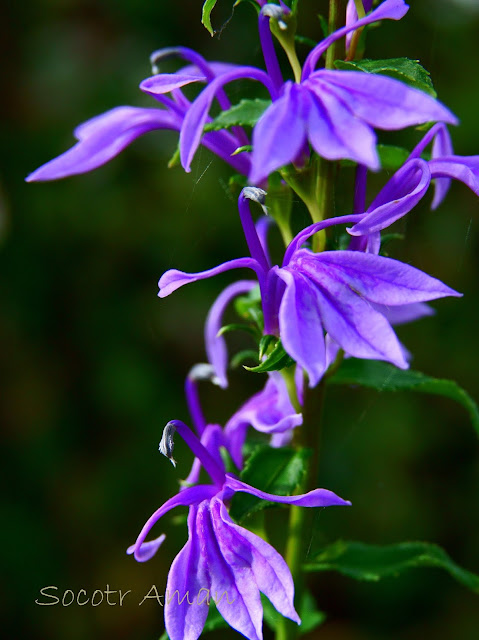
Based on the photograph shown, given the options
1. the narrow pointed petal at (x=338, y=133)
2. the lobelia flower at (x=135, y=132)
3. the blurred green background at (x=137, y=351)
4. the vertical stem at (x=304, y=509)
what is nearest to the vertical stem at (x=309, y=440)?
the vertical stem at (x=304, y=509)

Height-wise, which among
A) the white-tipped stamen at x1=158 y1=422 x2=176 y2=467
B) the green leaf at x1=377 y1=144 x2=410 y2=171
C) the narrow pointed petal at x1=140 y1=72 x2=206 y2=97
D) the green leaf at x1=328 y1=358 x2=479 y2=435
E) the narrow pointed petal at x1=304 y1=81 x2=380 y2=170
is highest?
the narrow pointed petal at x1=140 y1=72 x2=206 y2=97

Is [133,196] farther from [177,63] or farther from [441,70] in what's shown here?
[441,70]

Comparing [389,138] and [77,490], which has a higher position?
[389,138]

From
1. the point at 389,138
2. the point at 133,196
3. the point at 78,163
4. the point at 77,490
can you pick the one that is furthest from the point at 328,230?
the point at 77,490

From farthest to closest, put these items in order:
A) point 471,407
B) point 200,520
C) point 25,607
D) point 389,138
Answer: point 25,607, point 389,138, point 471,407, point 200,520

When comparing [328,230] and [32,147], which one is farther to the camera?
[32,147]

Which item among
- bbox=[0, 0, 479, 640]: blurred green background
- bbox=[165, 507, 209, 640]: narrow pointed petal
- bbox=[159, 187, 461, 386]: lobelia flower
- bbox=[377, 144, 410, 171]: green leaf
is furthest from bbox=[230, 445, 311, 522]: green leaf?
bbox=[0, 0, 479, 640]: blurred green background

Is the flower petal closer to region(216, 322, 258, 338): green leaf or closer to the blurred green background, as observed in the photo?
region(216, 322, 258, 338): green leaf
